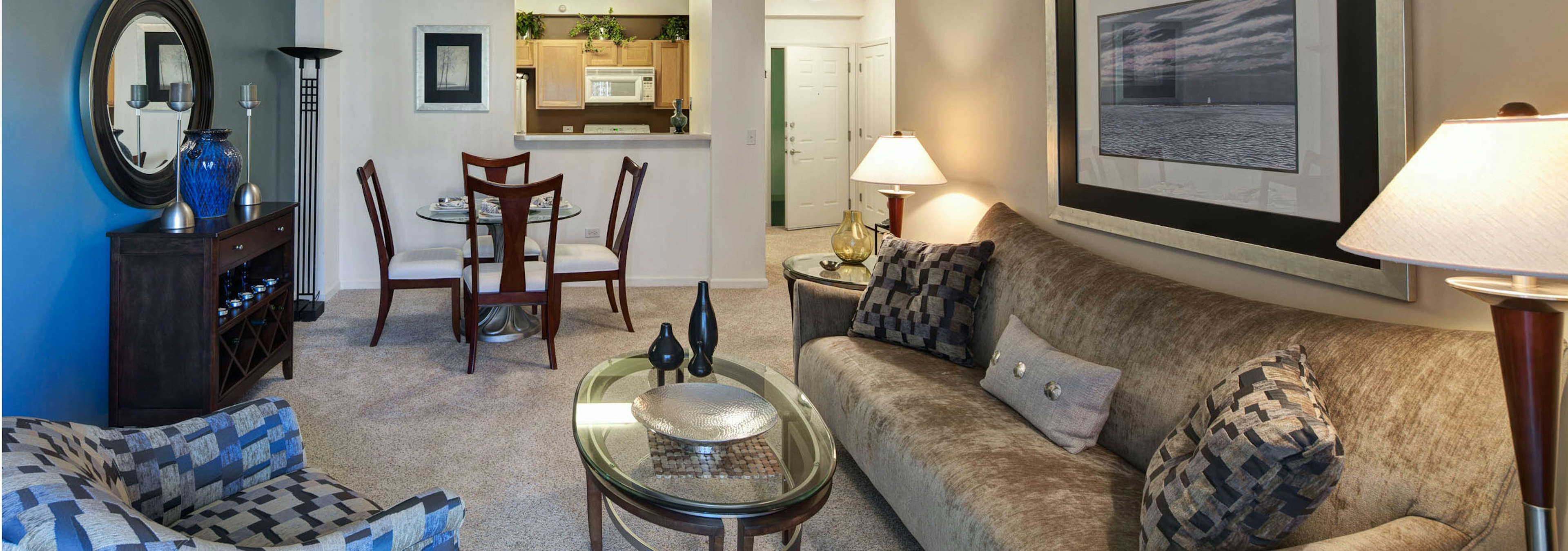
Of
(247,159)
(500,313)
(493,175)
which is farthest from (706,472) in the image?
(493,175)

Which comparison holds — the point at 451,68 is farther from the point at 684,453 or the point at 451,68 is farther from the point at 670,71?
the point at 684,453

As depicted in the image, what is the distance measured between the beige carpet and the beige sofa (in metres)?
0.38

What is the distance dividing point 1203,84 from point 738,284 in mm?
4340

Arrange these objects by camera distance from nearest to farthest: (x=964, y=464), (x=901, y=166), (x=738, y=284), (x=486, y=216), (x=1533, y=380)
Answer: (x=1533, y=380) < (x=964, y=464) < (x=901, y=166) < (x=486, y=216) < (x=738, y=284)

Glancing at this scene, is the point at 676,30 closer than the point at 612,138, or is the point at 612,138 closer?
the point at 612,138

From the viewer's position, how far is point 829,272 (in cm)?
372

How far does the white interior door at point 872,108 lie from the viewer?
8.67 metres

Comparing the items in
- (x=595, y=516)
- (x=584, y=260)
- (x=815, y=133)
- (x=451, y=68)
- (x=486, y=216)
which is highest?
(x=815, y=133)

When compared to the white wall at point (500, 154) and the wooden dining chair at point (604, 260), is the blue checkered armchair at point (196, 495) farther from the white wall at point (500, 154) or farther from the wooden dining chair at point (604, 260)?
the white wall at point (500, 154)

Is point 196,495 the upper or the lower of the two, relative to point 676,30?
lower

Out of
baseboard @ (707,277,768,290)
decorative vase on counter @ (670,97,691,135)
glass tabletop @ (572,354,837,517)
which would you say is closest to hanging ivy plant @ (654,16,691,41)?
decorative vase on counter @ (670,97,691,135)

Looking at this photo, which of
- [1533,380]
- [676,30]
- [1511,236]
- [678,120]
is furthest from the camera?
[676,30]

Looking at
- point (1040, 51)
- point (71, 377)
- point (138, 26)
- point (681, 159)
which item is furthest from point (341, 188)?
point (1040, 51)

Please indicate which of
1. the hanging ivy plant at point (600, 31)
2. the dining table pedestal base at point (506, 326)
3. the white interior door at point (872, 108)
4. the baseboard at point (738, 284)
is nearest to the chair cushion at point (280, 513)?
the dining table pedestal base at point (506, 326)
